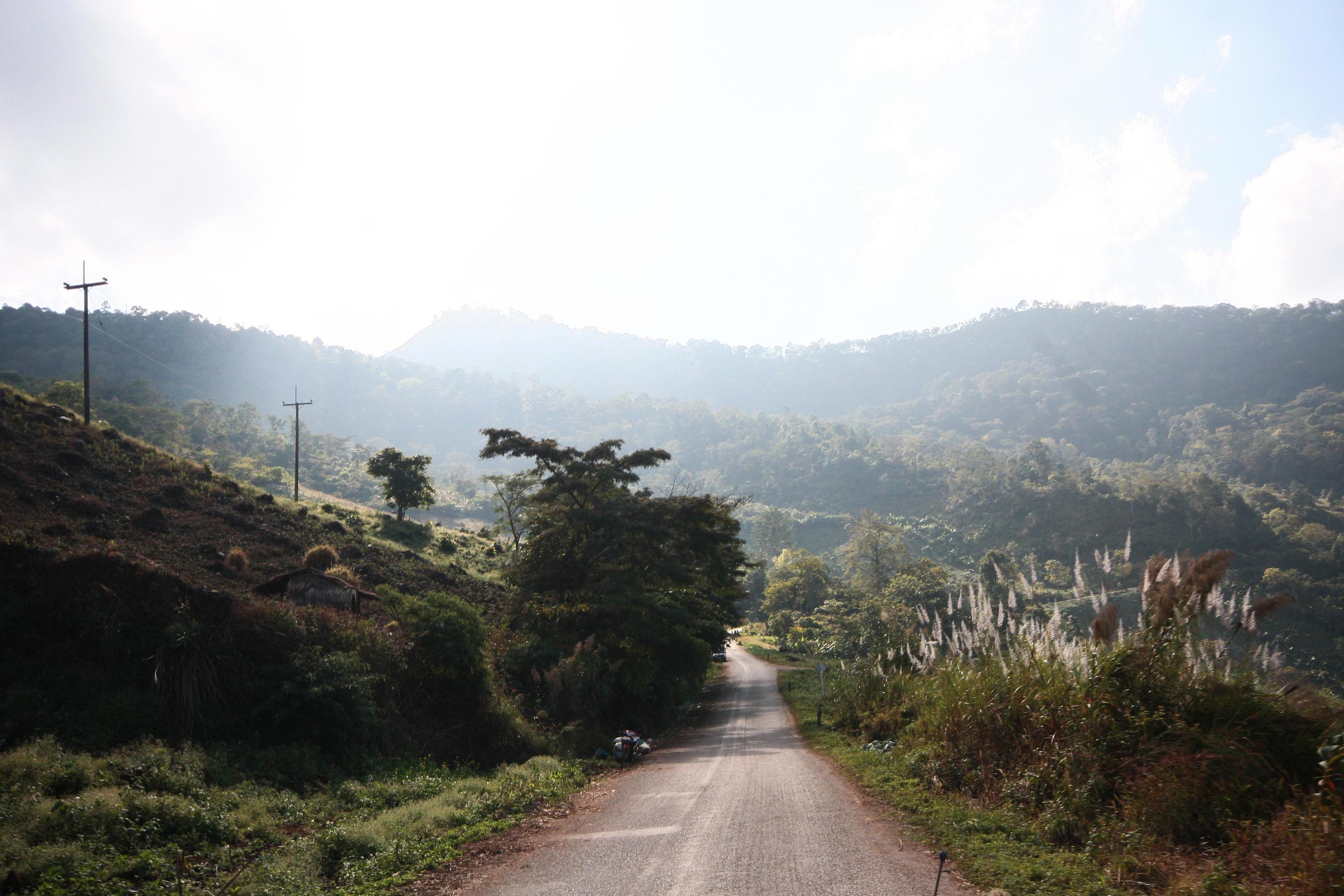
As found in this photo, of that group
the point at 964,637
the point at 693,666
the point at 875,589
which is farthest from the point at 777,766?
the point at 875,589

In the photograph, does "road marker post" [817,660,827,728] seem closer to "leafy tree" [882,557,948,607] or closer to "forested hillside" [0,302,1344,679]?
"leafy tree" [882,557,948,607]

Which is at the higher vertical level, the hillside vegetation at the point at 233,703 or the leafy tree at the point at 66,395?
the leafy tree at the point at 66,395

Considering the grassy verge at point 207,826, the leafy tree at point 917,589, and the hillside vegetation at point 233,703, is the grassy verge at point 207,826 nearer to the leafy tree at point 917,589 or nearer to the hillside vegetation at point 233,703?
the hillside vegetation at point 233,703

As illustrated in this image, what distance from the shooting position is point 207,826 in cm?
827

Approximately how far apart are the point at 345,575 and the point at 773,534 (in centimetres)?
11282

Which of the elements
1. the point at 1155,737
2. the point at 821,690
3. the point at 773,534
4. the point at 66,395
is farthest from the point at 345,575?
the point at 773,534

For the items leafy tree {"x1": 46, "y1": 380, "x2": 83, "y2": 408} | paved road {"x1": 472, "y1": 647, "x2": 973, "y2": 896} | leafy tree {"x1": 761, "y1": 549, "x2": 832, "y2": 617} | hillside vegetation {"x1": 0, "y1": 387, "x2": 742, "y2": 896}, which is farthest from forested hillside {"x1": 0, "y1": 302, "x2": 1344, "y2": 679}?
paved road {"x1": 472, "y1": 647, "x2": 973, "y2": 896}

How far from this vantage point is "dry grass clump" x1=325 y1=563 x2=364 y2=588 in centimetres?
2097

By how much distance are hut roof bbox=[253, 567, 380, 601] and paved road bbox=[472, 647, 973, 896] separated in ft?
34.6

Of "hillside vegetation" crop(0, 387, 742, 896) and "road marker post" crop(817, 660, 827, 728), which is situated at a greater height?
"hillside vegetation" crop(0, 387, 742, 896)

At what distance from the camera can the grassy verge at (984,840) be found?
6.02 meters

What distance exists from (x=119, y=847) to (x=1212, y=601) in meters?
11.9

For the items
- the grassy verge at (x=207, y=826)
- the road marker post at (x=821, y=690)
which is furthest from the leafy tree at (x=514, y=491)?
the grassy verge at (x=207, y=826)

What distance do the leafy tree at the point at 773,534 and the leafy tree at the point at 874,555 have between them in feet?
154
